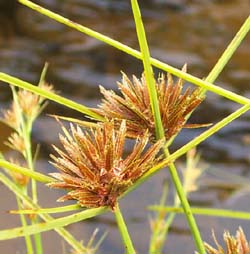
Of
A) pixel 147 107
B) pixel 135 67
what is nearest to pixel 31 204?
pixel 147 107

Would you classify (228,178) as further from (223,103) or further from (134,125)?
(134,125)

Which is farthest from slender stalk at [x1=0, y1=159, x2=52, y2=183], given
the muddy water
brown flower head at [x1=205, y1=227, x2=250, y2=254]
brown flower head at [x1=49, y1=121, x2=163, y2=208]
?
the muddy water

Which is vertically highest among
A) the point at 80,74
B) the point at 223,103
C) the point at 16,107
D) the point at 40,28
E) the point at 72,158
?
the point at 40,28

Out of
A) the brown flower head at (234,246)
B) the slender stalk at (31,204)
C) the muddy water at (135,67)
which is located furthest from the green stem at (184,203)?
the muddy water at (135,67)

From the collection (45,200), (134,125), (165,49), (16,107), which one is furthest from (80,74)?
(134,125)

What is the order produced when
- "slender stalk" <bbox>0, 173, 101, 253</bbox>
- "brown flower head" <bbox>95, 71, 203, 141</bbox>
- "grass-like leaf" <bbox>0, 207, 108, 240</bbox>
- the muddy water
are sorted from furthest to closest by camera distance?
the muddy water < "slender stalk" <bbox>0, 173, 101, 253</bbox> < "brown flower head" <bbox>95, 71, 203, 141</bbox> < "grass-like leaf" <bbox>0, 207, 108, 240</bbox>

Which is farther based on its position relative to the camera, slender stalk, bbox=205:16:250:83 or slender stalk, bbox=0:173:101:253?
slender stalk, bbox=0:173:101:253

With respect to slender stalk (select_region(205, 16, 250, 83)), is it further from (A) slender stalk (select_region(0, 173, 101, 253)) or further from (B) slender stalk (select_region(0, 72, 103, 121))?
(A) slender stalk (select_region(0, 173, 101, 253))

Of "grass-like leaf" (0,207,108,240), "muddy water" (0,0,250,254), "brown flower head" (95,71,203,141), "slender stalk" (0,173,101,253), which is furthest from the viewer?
"muddy water" (0,0,250,254)
